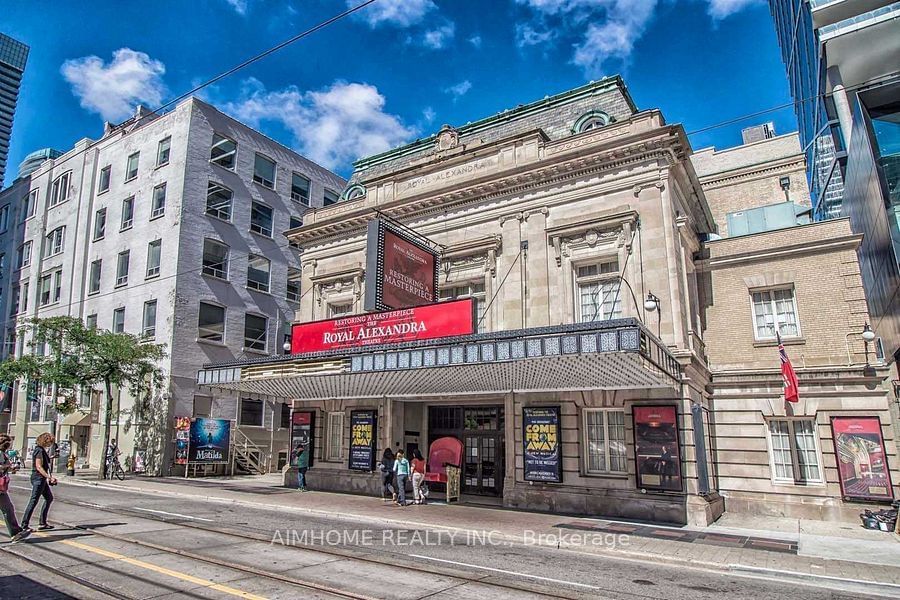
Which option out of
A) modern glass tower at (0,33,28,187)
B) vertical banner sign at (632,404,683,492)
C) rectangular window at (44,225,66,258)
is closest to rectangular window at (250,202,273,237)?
rectangular window at (44,225,66,258)

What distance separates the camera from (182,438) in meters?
29.4

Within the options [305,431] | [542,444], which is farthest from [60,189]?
[542,444]

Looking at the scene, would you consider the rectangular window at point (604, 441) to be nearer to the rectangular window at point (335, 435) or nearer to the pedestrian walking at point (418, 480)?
the pedestrian walking at point (418, 480)

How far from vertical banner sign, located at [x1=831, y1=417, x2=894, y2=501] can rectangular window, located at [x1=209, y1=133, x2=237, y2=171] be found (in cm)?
3477

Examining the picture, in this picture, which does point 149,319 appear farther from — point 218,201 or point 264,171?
point 264,171

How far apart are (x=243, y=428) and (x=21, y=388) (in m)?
20.8

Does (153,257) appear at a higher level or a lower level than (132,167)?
lower

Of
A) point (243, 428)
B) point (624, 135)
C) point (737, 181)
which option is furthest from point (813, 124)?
point (243, 428)

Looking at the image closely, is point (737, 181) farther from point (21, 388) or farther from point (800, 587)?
point (21, 388)

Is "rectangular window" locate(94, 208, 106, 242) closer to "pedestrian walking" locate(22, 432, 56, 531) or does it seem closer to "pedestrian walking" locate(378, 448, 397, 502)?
"pedestrian walking" locate(378, 448, 397, 502)

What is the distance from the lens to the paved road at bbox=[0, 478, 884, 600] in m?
7.86

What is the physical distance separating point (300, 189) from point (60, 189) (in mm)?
18574

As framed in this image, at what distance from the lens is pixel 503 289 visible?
20938mm

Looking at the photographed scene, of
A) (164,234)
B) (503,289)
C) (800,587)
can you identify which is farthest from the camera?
(164,234)
